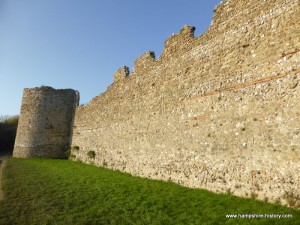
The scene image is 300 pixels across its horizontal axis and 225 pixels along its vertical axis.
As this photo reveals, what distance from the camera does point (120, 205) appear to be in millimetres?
7363

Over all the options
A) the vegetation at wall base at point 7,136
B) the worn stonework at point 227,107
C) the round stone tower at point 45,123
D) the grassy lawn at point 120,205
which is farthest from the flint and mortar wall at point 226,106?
the vegetation at wall base at point 7,136

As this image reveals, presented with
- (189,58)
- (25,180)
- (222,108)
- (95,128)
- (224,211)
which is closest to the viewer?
(224,211)

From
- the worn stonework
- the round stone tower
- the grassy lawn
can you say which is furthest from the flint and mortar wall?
the round stone tower

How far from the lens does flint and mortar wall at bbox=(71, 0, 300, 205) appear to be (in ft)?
21.3

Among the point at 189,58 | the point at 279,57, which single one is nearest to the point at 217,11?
the point at 189,58

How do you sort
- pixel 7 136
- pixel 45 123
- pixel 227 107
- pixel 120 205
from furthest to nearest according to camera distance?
pixel 7 136 < pixel 45 123 < pixel 227 107 < pixel 120 205

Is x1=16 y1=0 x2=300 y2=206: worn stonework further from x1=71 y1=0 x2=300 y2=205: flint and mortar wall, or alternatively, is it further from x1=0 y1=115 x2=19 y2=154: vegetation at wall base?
x1=0 y1=115 x2=19 y2=154: vegetation at wall base

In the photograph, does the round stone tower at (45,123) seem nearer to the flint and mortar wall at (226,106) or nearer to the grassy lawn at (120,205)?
the flint and mortar wall at (226,106)

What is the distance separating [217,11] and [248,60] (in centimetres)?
225

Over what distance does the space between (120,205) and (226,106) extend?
361 cm

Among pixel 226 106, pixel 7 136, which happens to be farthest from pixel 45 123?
pixel 226 106

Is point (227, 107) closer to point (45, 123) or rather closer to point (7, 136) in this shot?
point (45, 123)

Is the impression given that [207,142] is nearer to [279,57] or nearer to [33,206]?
[279,57]

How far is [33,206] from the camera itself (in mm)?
7289
